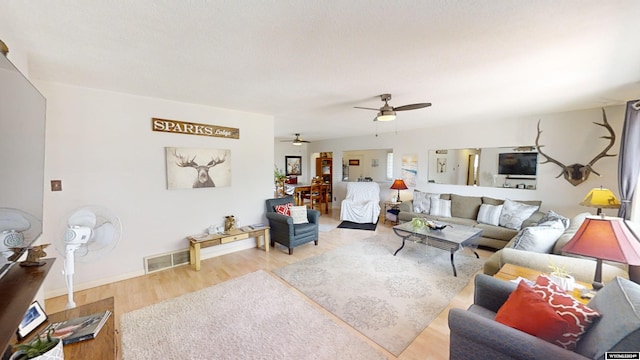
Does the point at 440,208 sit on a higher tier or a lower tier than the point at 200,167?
lower

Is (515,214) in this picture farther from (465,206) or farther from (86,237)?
(86,237)

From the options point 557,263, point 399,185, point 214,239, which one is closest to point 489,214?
point 399,185

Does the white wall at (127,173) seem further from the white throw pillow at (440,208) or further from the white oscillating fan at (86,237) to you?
the white throw pillow at (440,208)

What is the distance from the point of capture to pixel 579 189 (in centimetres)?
393

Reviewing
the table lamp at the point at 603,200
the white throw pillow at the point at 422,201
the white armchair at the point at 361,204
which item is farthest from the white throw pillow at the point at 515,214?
the white armchair at the point at 361,204

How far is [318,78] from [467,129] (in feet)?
13.2

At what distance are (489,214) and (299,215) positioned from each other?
337 cm

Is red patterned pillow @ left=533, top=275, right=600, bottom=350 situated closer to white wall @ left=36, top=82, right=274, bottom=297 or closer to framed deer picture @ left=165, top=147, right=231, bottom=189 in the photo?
white wall @ left=36, top=82, right=274, bottom=297

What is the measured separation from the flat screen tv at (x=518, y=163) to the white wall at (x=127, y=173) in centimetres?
478

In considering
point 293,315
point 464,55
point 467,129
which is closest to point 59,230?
point 293,315

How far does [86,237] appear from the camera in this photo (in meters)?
1.82

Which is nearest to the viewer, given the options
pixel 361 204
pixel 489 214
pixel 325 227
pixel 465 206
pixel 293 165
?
pixel 489 214

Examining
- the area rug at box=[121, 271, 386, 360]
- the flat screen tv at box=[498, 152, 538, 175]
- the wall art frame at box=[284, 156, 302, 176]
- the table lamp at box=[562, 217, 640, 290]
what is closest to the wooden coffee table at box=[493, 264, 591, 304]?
the table lamp at box=[562, 217, 640, 290]

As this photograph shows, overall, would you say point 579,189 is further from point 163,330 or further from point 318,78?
point 163,330
